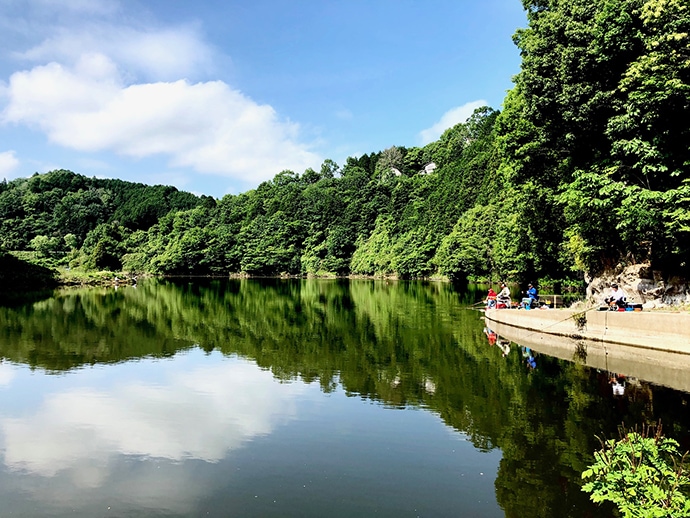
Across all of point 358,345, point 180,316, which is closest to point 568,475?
point 358,345

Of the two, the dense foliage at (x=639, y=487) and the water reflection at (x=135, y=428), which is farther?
the water reflection at (x=135, y=428)

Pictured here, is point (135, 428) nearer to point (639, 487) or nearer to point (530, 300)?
point (639, 487)

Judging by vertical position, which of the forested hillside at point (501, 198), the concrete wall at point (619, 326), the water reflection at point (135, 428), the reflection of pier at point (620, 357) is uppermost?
the forested hillside at point (501, 198)

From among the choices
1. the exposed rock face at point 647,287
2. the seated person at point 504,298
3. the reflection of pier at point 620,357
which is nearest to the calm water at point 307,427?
the reflection of pier at point 620,357

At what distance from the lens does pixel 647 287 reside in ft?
83.4

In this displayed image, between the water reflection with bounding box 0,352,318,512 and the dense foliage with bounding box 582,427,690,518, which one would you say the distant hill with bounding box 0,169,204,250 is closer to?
the water reflection with bounding box 0,352,318,512

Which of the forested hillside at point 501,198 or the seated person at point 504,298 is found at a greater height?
the forested hillside at point 501,198

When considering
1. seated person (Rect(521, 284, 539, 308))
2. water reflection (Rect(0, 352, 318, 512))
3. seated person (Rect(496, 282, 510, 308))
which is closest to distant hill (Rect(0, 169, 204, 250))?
seated person (Rect(496, 282, 510, 308))

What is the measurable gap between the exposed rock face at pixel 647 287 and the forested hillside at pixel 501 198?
0.58 meters

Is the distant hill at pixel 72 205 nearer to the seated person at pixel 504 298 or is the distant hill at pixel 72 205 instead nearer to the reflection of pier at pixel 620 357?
the seated person at pixel 504 298

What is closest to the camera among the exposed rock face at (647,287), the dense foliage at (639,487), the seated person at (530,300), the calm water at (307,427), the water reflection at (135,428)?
the dense foliage at (639,487)

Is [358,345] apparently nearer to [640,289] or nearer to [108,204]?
[640,289]

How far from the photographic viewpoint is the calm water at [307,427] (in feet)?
29.6

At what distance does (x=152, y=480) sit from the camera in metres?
9.85
